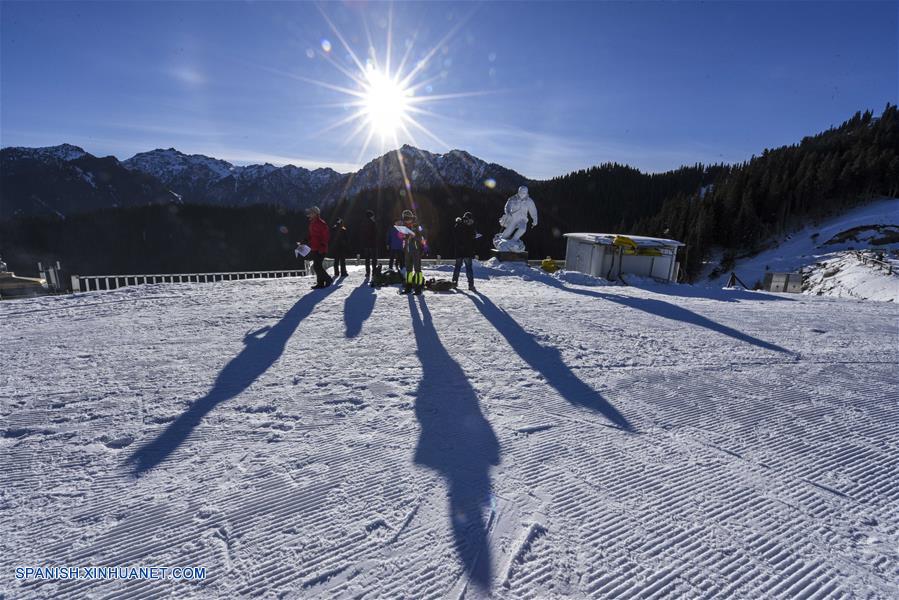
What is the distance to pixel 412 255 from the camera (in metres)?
7.96

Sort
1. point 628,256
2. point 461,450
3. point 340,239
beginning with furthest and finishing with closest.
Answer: point 628,256 → point 340,239 → point 461,450

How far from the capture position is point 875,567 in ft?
5.32

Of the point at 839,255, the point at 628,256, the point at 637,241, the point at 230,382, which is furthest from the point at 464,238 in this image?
the point at 839,255

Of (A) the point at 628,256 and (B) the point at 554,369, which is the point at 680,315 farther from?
(A) the point at 628,256

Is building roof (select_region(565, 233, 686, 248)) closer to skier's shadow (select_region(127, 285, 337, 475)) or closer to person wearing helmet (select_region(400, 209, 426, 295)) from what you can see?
person wearing helmet (select_region(400, 209, 426, 295))

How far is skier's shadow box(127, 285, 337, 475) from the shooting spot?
7.44ft

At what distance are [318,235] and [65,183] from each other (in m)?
213

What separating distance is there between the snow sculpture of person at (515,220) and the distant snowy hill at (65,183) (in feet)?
475

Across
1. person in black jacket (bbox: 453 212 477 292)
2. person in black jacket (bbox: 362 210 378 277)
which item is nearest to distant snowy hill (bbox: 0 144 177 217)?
person in black jacket (bbox: 362 210 378 277)

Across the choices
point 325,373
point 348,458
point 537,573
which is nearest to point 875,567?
point 537,573

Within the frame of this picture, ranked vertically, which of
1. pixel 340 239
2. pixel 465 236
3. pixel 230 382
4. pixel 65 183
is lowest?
pixel 230 382

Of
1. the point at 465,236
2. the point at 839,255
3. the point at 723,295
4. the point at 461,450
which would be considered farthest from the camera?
the point at 839,255

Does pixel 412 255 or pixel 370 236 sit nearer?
pixel 412 255

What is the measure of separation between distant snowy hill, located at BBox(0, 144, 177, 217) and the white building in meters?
148
